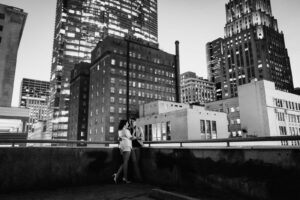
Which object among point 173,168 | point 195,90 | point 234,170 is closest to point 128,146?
point 173,168

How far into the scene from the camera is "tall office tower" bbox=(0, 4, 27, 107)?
3525 cm

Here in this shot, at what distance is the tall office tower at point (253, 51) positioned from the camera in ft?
443

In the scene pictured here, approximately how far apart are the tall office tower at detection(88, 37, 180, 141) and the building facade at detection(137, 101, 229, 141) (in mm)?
16642

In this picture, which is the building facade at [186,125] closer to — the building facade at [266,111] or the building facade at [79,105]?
the building facade at [266,111]

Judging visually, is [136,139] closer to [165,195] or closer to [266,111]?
[165,195]

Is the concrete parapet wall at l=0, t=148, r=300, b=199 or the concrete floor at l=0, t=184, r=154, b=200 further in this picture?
the concrete floor at l=0, t=184, r=154, b=200

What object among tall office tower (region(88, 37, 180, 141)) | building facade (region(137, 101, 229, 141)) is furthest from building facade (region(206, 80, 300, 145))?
tall office tower (region(88, 37, 180, 141))

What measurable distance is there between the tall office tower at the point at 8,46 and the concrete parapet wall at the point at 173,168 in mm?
33146

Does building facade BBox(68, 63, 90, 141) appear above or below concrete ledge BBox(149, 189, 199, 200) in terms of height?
above

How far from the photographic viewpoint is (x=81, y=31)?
153625 mm

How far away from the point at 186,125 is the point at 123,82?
42.0 metres

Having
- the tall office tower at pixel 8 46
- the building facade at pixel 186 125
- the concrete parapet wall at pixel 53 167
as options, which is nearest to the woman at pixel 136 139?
the concrete parapet wall at pixel 53 167

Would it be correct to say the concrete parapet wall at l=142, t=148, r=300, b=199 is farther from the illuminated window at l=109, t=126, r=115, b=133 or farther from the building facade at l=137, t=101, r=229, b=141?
the illuminated window at l=109, t=126, r=115, b=133

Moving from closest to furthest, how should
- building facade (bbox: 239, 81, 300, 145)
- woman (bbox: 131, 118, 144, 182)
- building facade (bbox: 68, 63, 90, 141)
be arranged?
woman (bbox: 131, 118, 144, 182), building facade (bbox: 239, 81, 300, 145), building facade (bbox: 68, 63, 90, 141)
